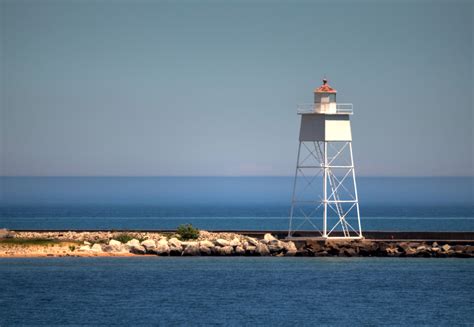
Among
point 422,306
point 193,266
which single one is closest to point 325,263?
point 193,266

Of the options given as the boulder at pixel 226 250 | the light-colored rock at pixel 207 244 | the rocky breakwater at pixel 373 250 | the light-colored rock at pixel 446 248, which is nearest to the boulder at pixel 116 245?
the light-colored rock at pixel 207 244

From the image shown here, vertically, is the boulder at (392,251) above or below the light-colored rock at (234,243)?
below

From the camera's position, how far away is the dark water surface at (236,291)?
49.8 meters

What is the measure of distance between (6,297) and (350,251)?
22.0 m

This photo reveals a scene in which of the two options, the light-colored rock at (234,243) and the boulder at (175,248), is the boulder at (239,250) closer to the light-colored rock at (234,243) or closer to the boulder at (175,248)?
the light-colored rock at (234,243)

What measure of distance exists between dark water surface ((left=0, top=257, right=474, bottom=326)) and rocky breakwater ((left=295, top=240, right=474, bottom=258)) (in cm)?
89

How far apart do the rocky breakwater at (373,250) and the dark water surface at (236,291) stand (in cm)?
89

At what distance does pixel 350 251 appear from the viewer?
225 ft

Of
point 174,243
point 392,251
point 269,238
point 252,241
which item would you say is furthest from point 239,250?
point 392,251

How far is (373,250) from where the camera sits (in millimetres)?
68812

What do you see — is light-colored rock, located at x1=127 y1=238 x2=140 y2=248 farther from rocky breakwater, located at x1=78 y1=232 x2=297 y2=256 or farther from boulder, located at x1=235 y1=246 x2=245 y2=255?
boulder, located at x1=235 y1=246 x2=245 y2=255

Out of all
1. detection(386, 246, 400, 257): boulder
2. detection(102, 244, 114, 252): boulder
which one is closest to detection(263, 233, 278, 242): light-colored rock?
detection(386, 246, 400, 257): boulder

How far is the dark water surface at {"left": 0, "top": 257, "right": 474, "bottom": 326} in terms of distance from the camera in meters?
49.8

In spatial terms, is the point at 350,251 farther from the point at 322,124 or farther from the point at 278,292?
the point at 278,292
